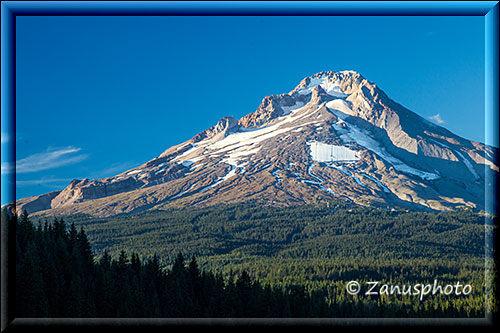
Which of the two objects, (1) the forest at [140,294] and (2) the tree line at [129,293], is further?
(2) the tree line at [129,293]

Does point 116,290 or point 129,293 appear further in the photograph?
point 116,290

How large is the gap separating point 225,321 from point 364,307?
29402 millimetres

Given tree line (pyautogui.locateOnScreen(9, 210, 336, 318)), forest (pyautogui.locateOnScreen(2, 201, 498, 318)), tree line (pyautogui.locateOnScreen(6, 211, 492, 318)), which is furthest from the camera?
tree line (pyautogui.locateOnScreen(6, 211, 492, 318))

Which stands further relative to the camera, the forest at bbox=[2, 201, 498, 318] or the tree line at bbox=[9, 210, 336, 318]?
the tree line at bbox=[9, 210, 336, 318]

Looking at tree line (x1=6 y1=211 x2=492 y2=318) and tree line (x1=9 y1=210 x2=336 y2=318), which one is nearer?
tree line (x1=9 y1=210 x2=336 y2=318)

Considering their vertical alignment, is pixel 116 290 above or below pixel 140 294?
above

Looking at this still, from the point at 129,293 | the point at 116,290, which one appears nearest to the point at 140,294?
the point at 116,290

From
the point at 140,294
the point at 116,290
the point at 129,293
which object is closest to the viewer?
the point at 129,293

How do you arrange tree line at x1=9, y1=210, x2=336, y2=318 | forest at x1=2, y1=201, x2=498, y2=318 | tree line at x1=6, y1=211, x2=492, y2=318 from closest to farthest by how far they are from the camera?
forest at x1=2, y1=201, x2=498, y2=318
tree line at x1=9, y1=210, x2=336, y2=318
tree line at x1=6, y1=211, x2=492, y2=318

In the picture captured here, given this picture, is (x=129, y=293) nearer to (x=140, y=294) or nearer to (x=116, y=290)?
(x=116, y=290)

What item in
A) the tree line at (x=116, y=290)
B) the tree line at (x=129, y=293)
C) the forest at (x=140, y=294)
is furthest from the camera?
the tree line at (x=129, y=293)

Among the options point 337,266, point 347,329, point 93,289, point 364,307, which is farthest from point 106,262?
point 337,266

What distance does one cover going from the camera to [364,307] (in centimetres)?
4800

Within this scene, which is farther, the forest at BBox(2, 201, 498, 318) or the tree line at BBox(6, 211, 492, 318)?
the tree line at BBox(6, 211, 492, 318)
